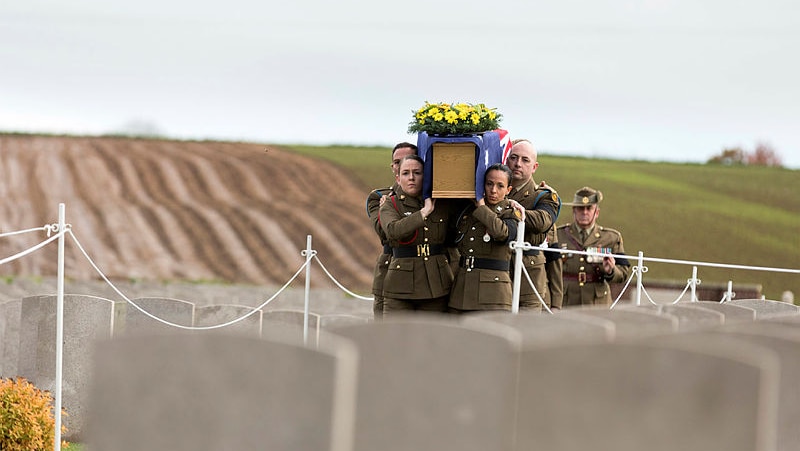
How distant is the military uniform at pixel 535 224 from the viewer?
7.91 m

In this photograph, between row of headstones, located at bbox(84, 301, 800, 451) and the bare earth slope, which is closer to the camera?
row of headstones, located at bbox(84, 301, 800, 451)

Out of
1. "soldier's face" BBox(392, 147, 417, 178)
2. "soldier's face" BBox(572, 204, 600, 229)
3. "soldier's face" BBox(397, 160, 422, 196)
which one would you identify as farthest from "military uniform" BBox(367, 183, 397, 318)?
"soldier's face" BBox(572, 204, 600, 229)

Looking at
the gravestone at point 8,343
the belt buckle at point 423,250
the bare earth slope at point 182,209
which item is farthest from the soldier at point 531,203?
the bare earth slope at point 182,209

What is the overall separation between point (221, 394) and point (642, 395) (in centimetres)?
91

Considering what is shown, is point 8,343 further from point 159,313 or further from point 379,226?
point 379,226

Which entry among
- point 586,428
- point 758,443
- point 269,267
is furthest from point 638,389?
point 269,267

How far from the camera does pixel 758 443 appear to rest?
2455 mm

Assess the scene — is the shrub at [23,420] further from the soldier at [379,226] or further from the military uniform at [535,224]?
the military uniform at [535,224]

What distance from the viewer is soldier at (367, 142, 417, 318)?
7.98 m

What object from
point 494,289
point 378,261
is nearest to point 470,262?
point 494,289

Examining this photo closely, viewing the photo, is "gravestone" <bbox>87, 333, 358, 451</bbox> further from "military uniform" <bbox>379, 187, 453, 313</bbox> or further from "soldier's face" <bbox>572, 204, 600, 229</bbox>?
"soldier's face" <bbox>572, 204, 600, 229</bbox>

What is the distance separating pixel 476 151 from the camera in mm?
7348

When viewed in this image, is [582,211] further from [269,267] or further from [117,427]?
[269,267]

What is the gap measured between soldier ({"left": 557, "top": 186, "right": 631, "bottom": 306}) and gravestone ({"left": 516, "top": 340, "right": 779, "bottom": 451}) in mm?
7241
